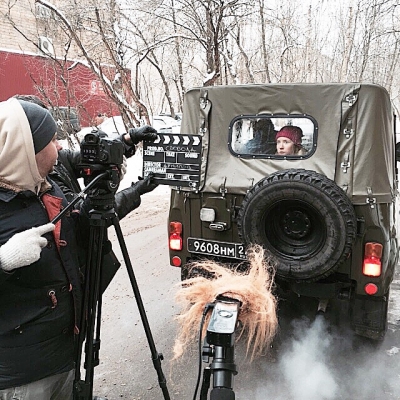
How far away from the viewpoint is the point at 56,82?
1451cm

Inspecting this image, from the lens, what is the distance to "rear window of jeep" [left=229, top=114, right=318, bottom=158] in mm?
3693

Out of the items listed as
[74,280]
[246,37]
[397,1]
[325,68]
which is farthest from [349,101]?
[325,68]

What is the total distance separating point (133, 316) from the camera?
4504 mm

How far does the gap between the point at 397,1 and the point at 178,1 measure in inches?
229

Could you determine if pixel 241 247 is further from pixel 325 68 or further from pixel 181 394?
pixel 325 68

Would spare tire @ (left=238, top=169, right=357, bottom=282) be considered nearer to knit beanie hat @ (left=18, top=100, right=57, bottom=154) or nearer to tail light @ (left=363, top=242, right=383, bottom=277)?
tail light @ (left=363, top=242, right=383, bottom=277)

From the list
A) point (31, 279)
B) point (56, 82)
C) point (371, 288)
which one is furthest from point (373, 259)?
point (56, 82)

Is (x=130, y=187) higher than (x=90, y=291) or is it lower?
higher

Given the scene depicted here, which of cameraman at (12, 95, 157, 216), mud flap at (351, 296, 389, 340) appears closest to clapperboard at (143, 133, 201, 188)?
cameraman at (12, 95, 157, 216)

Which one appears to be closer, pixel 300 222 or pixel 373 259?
pixel 373 259

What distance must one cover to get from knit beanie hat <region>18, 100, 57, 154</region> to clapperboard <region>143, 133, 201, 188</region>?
30.0 inches

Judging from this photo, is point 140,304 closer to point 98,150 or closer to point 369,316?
point 98,150

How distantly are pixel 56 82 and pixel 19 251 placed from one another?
14.3 meters

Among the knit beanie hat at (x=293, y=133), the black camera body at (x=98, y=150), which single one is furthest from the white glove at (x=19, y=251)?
the knit beanie hat at (x=293, y=133)
